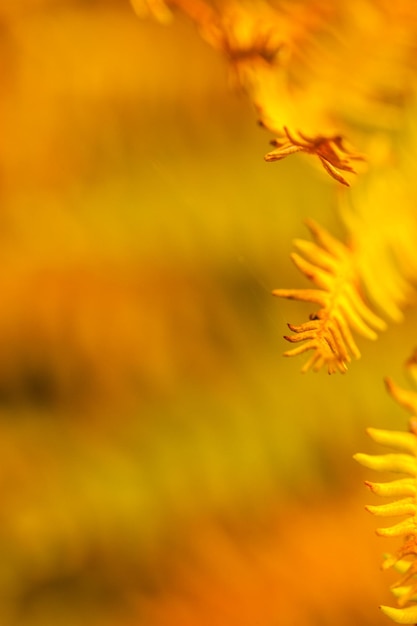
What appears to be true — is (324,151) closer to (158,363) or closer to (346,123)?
(346,123)

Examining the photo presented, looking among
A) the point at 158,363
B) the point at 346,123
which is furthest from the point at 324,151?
the point at 158,363

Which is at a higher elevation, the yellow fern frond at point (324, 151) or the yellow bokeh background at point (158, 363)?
the yellow fern frond at point (324, 151)

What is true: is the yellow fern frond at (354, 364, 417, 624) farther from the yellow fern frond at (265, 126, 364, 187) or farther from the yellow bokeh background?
the yellow fern frond at (265, 126, 364, 187)

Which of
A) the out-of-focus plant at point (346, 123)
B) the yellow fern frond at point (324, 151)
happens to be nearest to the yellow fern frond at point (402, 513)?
the out-of-focus plant at point (346, 123)

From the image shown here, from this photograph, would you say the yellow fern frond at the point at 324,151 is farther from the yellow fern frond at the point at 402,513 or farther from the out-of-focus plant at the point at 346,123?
the yellow fern frond at the point at 402,513

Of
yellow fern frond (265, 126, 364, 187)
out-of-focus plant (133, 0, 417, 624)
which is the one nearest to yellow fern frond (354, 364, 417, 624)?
out-of-focus plant (133, 0, 417, 624)

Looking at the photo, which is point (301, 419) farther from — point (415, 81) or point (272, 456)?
point (415, 81)
